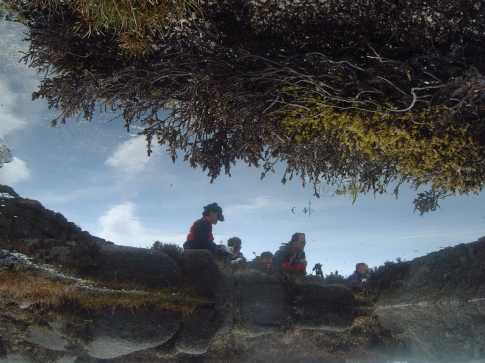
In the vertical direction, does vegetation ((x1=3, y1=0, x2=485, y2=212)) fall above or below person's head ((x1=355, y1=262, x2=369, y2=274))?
above

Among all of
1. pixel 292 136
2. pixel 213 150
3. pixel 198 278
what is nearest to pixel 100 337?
pixel 198 278

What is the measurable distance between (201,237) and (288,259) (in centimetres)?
223

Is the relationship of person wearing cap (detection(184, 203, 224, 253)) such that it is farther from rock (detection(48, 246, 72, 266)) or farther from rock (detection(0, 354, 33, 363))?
rock (detection(0, 354, 33, 363))

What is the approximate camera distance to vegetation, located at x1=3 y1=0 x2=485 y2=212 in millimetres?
5121

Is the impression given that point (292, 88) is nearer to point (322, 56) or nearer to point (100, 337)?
point (322, 56)

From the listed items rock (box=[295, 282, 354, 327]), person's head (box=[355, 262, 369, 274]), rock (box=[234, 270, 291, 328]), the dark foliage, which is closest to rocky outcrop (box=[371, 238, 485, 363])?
the dark foliage

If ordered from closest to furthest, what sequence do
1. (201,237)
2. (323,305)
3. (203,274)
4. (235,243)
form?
(203,274)
(323,305)
(201,237)
(235,243)

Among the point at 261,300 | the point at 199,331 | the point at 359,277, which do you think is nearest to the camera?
the point at 199,331

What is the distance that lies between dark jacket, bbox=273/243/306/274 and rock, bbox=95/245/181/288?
292cm

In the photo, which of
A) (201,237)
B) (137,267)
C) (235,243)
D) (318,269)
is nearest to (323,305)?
(318,269)

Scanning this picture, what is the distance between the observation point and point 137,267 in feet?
21.9

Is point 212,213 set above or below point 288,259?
above

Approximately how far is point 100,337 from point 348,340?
5.07 metres

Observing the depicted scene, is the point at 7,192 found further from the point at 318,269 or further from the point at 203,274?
the point at 318,269
